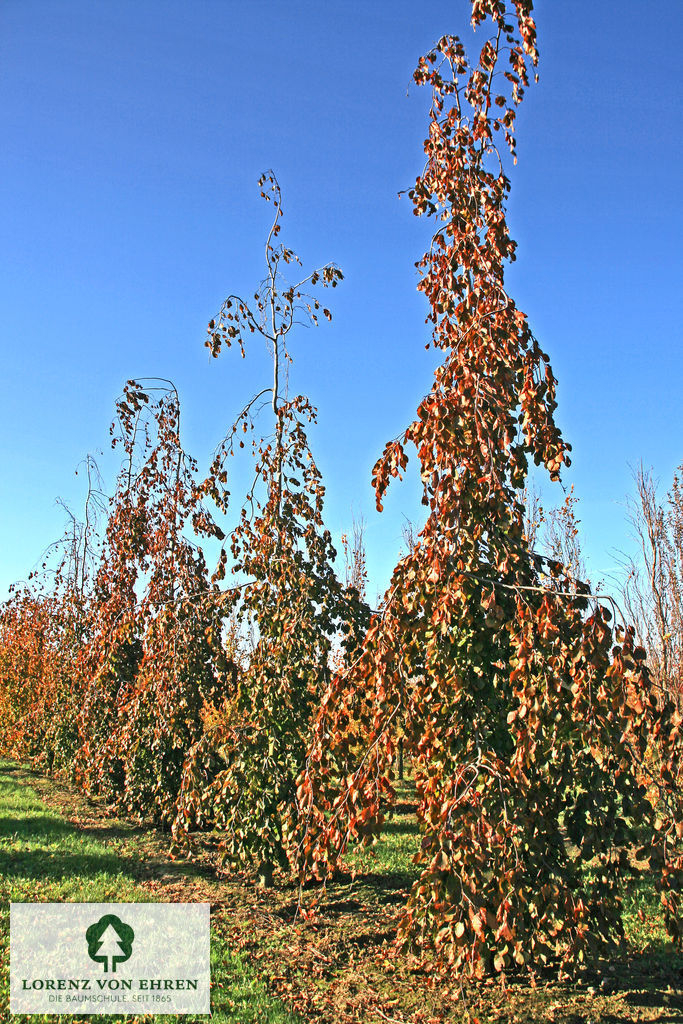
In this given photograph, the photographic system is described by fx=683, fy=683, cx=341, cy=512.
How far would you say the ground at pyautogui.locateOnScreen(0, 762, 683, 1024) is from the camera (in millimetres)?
3404

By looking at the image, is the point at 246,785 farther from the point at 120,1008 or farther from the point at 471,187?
the point at 471,187

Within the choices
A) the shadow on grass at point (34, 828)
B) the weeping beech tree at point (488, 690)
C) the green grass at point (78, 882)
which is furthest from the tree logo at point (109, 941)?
the shadow on grass at point (34, 828)

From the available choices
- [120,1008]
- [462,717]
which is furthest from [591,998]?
[120,1008]

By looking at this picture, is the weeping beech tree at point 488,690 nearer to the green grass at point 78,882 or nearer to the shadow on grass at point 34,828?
the green grass at point 78,882

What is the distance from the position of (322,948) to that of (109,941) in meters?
1.31

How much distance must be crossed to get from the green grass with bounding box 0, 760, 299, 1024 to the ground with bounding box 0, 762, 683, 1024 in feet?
0.04

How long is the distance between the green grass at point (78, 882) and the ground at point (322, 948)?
0.01 m

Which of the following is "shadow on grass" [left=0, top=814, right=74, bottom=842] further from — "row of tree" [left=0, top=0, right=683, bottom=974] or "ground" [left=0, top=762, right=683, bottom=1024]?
"row of tree" [left=0, top=0, right=683, bottom=974]

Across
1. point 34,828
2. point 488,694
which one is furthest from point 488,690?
point 34,828

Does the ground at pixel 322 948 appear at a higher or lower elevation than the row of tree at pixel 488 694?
lower

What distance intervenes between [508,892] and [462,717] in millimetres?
832

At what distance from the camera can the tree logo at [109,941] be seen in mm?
3965

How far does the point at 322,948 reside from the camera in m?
4.30

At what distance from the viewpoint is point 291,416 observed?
243 inches
